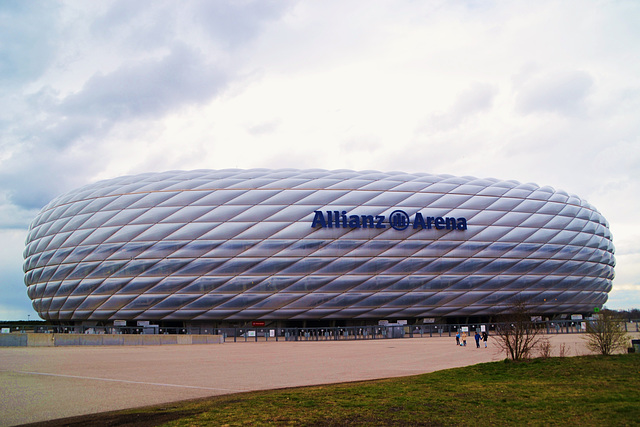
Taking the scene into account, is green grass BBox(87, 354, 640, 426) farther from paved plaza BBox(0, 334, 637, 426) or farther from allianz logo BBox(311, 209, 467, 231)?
allianz logo BBox(311, 209, 467, 231)

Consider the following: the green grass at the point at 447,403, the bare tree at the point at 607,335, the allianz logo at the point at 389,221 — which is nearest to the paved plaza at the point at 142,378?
the green grass at the point at 447,403

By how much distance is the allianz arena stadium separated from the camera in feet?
145

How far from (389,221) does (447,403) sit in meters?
37.1

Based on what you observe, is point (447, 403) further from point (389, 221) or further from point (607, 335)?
point (389, 221)

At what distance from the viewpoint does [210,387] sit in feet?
40.7

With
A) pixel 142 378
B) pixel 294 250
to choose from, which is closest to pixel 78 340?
pixel 294 250

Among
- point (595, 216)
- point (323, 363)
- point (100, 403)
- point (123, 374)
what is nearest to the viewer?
point (100, 403)

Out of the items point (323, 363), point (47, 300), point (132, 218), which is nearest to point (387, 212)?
point (132, 218)

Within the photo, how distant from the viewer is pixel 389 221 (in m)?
46.2

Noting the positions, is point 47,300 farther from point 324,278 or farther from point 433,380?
point 433,380

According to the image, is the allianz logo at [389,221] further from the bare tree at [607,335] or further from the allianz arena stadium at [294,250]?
the bare tree at [607,335]

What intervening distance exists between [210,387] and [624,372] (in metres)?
9.56

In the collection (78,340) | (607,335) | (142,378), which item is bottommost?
(78,340)

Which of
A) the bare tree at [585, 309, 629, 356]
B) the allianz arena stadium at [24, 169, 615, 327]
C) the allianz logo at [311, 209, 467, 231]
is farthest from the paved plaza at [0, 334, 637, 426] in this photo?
the allianz logo at [311, 209, 467, 231]
